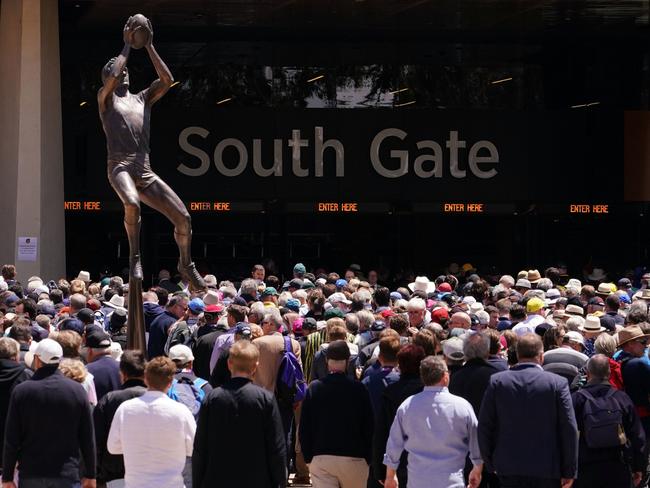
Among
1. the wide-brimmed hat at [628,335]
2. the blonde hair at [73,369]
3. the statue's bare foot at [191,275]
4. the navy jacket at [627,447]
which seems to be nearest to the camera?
the blonde hair at [73,369]

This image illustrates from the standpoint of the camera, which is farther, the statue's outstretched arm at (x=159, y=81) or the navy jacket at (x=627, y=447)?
→ the statue's outstretched arm at (x=159, y=81)

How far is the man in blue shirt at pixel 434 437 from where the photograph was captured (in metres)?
8.59

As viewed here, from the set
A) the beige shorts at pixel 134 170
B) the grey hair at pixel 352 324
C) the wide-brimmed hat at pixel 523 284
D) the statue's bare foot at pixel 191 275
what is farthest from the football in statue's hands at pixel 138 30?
the wide-brimmed hat at pixel 523 284

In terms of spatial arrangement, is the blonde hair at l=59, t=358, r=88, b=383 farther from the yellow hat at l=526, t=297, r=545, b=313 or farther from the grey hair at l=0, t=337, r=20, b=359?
the yellow hat at l=526, t=297, r=545, b=313

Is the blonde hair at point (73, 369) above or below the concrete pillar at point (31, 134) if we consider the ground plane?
below

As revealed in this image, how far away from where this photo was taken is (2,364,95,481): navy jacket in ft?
28.2

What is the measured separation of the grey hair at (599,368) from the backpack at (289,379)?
297 centimetres

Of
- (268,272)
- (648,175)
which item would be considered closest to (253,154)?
(268,272)

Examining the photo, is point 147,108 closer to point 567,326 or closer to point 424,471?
point 567,326

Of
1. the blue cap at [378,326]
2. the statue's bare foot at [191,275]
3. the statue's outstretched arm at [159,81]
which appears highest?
the statue's outstretched arm at [159,81]

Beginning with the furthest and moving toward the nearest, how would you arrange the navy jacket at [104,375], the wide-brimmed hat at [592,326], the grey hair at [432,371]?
the wide-brimmed hat at [592,326]
the navy jacket at [104,375]
the grey hair at [432,371]

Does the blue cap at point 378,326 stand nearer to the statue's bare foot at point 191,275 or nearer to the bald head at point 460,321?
the bald head at point 460,321

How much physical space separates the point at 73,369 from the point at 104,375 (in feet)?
3.90

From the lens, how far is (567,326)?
1205 centimetres
